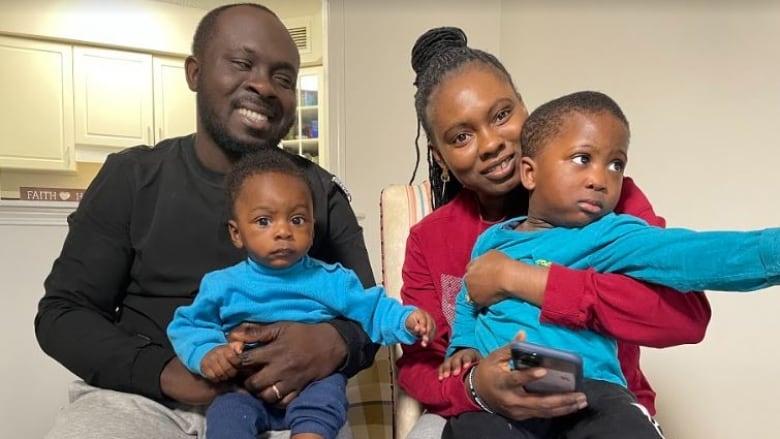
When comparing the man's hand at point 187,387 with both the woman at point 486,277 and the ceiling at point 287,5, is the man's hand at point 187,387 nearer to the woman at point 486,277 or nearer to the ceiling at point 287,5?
the woman at point 486,277

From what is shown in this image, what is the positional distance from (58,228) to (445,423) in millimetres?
1827

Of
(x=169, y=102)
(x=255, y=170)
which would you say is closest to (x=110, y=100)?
(x=169, y=102)

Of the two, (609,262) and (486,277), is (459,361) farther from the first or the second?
(609,262)

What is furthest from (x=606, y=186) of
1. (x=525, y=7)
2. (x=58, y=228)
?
(x=58, y=228)

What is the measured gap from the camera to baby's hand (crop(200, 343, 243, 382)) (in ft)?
3.27

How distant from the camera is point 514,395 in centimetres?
89

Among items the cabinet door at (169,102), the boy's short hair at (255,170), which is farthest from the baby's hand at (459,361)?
the cabinet door at (169,102)

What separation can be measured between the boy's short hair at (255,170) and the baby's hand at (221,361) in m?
0.27

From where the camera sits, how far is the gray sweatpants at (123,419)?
1.02 m

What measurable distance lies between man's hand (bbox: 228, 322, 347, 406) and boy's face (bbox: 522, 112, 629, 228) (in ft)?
1.51

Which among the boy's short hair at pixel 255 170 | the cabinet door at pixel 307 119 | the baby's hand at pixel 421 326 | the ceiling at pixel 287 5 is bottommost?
the baby's hand at pixel 421 326

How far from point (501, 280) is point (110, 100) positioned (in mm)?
3940

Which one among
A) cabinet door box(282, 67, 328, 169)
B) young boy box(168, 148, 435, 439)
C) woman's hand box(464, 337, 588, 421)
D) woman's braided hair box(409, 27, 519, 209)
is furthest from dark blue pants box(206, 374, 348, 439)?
cabinet door box(282, 67, 328, 169)

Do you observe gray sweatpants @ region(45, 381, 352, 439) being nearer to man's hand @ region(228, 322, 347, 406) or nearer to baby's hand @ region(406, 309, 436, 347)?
man's hand @ region(228, 322, 347, 406)
